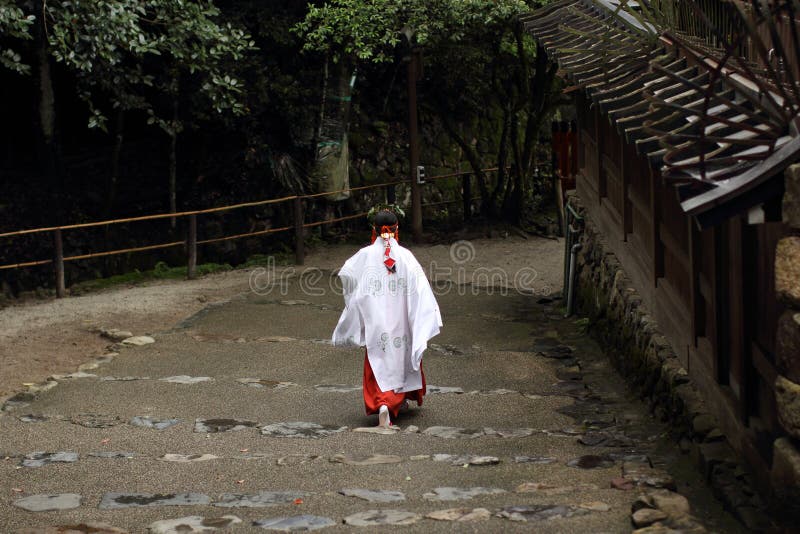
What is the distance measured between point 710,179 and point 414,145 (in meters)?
13.7

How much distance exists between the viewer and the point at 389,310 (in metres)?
8.70

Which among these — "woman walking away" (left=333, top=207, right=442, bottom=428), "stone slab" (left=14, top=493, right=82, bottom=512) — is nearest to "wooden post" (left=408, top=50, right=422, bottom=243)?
"woman walking away" (left=333, top=207, right=442, bottom=428)

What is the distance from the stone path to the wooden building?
75 centimetres

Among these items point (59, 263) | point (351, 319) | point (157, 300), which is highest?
point (59, 263)

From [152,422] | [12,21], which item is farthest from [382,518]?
[12,21]

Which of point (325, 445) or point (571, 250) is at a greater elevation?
point (571, 250)

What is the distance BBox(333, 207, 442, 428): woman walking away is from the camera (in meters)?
8.59

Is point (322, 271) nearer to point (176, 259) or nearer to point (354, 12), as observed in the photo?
point (176, 259)

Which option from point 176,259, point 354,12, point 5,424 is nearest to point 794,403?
point 5,424

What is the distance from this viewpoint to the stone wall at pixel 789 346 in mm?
4352

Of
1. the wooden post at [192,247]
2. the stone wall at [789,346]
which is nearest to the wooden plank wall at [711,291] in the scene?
the stone wall at [789,346]

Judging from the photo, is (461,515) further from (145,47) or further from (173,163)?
(173,163)

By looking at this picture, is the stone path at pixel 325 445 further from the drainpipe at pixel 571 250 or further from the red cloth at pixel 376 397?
the drainpipe at pixel 571 250

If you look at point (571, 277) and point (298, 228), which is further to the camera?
point (298, 228)
